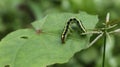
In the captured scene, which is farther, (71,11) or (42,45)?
(71,11)

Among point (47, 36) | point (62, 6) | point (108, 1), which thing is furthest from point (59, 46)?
point (108, 1)

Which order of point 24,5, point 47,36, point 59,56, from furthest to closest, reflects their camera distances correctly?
1. point 24,5
2. point 47,36
3. point 59,56

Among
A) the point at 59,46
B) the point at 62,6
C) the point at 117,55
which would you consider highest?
the point at 62,6

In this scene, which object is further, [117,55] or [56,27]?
[117,55]

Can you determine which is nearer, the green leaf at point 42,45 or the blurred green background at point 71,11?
the green leaf at point 42,45

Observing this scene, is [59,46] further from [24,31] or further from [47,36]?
[24,31]
